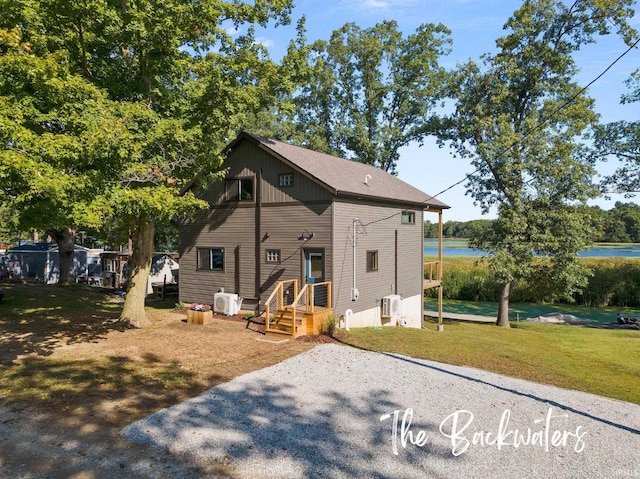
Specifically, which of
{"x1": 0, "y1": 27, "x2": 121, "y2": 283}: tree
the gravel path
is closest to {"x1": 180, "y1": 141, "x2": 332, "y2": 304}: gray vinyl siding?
{"x1": 0, "y1": 27, "x2": 121, "y2": 283}: tree

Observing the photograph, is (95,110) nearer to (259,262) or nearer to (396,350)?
(259,262)

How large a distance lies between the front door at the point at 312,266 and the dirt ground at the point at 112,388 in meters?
2.72

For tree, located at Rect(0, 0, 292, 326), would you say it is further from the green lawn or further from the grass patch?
the green lawn

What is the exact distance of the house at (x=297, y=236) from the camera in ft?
51.3

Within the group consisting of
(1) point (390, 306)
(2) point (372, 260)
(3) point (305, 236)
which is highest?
(3) point (305, 236)

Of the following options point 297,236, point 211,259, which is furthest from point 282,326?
point 211,259

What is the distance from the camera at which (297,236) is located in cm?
1608

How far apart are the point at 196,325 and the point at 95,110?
8.02 m

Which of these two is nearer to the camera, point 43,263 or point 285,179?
point 285,179

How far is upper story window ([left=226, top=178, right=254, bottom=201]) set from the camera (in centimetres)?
1745

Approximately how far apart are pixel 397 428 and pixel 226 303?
36.4 ft

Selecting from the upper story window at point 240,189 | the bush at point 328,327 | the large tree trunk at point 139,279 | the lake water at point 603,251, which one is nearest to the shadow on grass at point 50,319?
the large tree trunk at point 139,279

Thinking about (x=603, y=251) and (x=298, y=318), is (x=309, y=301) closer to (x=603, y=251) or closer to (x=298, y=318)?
(x=298, y=318)

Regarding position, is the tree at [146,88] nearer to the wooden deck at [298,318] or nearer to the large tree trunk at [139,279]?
the large tree trunk at [139,279]
